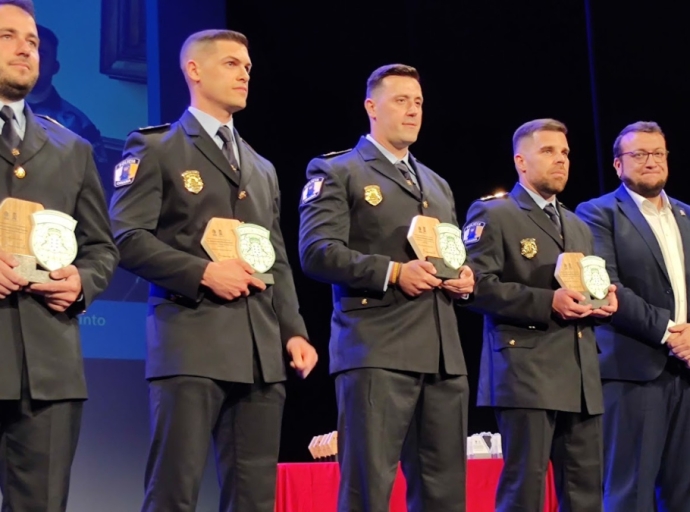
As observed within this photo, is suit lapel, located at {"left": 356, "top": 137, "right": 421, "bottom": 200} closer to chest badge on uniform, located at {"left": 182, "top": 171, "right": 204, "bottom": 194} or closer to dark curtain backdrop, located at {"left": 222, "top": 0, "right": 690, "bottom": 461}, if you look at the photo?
chest badge on uniform, located at {"left": 182, "top": 171, "right": 204, "bottom": 194}

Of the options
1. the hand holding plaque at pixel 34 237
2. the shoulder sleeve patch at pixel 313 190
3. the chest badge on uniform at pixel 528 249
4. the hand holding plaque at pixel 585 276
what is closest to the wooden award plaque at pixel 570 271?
the hand holding plaque at pixel 585 276

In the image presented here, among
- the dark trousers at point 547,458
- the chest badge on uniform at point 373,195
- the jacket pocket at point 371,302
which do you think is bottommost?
the dark trousers at point 547,458

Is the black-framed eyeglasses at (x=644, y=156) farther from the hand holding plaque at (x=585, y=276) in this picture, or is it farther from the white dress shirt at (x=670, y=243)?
the hand holding plaque at (x=585, y=276)

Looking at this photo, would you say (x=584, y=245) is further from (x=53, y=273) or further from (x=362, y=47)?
(x=362, y=47)

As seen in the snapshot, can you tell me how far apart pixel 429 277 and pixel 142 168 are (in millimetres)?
1018

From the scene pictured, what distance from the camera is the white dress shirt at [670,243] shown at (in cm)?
421

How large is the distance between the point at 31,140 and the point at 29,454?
85 centimetres

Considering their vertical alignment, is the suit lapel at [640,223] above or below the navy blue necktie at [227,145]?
below

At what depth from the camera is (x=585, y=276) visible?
12.4 ft

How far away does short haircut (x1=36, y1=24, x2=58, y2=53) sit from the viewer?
4906 millimetres

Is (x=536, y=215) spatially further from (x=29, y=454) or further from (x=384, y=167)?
(x=29, y=454)

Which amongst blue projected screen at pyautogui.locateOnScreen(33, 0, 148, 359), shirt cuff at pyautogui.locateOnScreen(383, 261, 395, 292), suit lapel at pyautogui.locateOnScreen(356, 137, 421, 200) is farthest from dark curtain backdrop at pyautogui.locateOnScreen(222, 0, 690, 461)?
shirt cuff at pyautogui.locateOnScreen(383, 261, 395, 292)

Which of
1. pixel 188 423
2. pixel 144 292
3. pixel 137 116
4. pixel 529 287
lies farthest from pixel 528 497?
pixel 137 116

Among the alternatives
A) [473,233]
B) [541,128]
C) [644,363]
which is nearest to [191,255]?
[473,233]
